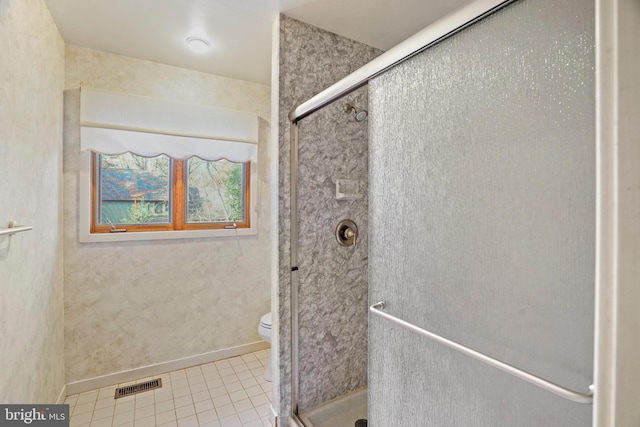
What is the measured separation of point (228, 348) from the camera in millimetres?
2455

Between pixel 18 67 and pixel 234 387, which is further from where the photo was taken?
pixel 234 387

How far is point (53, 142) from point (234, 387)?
1.94m

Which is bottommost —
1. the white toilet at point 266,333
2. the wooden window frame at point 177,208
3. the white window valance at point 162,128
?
the white toilet at point 266,333

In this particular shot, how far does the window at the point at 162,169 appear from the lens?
2.01 metres

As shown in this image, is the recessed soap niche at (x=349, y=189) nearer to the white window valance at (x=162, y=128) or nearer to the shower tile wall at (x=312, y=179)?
the shower tile wall at (x=312, y=179)

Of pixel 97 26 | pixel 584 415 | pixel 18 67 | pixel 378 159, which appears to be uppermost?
pixel 97 26

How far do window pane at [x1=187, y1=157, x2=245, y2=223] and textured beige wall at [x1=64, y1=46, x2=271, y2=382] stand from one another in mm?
189

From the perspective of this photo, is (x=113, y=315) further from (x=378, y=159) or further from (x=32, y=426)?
(x=378, y=159)

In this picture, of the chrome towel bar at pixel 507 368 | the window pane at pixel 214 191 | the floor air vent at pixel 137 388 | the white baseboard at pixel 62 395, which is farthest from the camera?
the window pane at pixel 214 191

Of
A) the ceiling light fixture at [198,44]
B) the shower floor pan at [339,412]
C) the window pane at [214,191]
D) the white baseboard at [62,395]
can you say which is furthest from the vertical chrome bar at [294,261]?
the white baseboard at [62,395]

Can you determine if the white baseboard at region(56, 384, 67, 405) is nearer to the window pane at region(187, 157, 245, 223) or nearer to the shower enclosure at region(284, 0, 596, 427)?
the window pane at region(187, 157, 245, 223)

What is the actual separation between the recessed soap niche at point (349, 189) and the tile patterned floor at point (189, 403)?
4.67 ft

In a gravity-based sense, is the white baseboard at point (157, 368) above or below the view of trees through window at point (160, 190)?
below

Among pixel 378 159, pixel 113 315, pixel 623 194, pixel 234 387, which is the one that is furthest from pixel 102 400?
pixel 623 194
